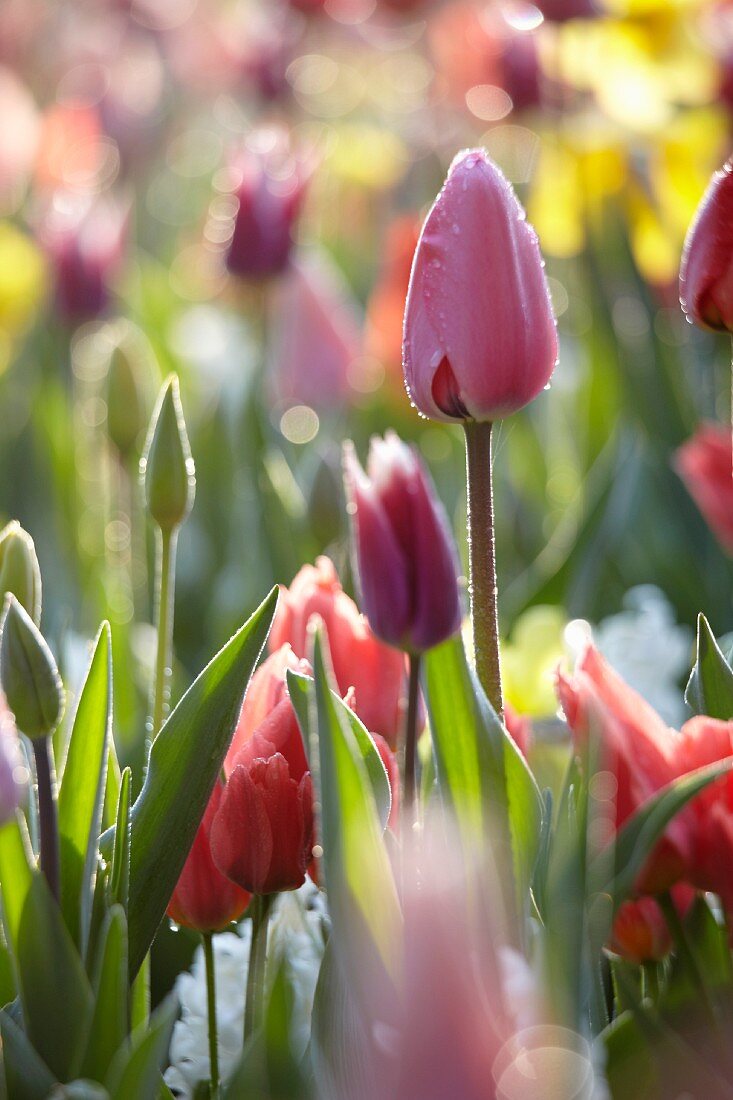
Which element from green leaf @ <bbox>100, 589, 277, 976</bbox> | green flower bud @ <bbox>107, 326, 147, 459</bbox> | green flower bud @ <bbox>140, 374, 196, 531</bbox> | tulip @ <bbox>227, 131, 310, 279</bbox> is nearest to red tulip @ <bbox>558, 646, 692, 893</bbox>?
green leaf @ <bbox>100, 589, 277, 976</bbox>

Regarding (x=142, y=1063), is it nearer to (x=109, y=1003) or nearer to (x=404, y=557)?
(x=109, y=1003)

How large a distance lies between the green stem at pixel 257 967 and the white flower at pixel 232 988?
16 mm

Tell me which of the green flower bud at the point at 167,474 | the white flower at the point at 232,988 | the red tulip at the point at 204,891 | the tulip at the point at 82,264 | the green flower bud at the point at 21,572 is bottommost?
the white flower at the point at 232,988

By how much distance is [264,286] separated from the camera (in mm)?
1162

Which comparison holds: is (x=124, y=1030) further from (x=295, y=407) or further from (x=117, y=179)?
(x=117, y=179)

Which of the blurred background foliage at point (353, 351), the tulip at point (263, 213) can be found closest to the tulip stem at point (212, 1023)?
the blurred background foliage at point (353, 351)

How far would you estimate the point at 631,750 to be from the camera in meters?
0.38

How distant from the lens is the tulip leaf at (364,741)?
0.40 m

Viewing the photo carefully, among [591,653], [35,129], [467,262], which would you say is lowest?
[591,653]

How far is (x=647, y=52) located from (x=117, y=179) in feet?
3.90

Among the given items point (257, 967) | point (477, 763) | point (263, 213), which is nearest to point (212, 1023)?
point (257, 967)

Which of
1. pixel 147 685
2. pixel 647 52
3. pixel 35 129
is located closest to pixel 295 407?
pixel 647 52

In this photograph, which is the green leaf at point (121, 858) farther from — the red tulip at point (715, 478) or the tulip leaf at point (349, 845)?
the red tulip at point (715, 478)

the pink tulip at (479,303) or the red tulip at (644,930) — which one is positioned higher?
the pink tulip at (479,303)
